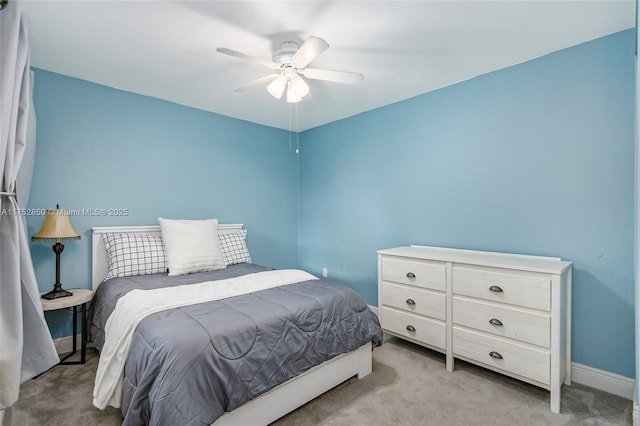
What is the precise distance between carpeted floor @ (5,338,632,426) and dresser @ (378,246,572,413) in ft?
0.44

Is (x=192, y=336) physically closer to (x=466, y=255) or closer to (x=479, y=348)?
(x=479, y=348)

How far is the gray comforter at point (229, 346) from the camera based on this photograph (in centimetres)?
133

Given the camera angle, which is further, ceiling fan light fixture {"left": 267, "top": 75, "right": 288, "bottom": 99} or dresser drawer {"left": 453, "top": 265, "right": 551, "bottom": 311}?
ceiling fan light fixture {"left": 267, "top": 75, "right": 288, "bottom": 99}

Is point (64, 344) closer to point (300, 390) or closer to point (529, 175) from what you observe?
point (300, 390)

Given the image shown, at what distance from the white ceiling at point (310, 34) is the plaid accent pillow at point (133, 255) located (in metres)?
1.39

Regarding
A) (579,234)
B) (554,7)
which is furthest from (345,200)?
(554,7)

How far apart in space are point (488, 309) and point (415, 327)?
61 cm

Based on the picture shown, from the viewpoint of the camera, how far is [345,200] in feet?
12.2

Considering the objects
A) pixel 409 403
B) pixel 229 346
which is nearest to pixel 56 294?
pixel 229 346

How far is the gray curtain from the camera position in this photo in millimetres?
1161

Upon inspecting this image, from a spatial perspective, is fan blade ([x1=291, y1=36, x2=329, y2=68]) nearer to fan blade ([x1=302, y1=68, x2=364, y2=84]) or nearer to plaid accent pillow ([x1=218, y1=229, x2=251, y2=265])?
fan blade ([x1=302, y1=68, x2=364, y2=84])

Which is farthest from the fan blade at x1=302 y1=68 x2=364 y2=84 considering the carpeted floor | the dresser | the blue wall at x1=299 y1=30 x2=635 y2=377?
the carpeted floor

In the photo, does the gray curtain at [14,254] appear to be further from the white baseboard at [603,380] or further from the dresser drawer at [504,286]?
the white baseboard at [603,380]

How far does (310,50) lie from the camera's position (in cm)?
177
